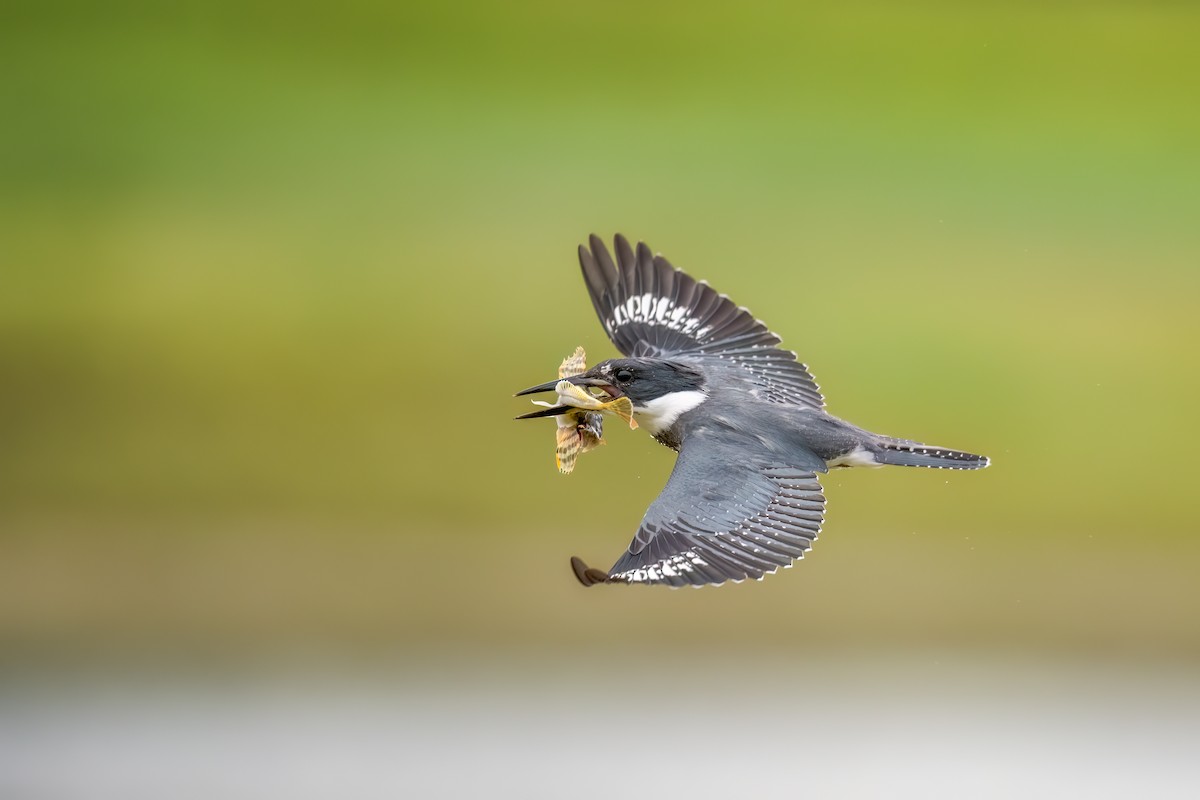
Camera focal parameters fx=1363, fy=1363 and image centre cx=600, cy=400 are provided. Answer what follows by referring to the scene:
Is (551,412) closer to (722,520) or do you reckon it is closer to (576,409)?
(576,409)

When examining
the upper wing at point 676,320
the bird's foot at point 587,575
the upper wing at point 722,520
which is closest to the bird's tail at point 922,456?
the upper wing at point 722,520

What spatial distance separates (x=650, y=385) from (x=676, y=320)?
67 cm

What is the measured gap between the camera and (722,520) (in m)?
3.12

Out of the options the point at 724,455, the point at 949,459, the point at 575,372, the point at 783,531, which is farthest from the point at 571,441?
the point at 949,459

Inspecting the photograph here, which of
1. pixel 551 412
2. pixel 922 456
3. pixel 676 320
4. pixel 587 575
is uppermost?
pixel 676 320

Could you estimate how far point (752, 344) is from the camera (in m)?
4.06

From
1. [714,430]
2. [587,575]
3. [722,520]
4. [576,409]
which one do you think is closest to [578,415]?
[576,409]

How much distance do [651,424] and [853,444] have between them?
0.55 m

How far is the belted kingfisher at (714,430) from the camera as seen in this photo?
3.03m

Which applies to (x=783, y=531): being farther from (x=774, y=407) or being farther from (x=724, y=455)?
(x=774, y=407)

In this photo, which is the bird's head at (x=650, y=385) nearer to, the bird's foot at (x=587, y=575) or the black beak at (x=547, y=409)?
the black beak at (x=547, y=409)

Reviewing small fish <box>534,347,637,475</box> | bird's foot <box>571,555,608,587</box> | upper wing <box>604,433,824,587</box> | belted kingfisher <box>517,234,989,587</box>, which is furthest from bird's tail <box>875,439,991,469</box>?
bird's foot <box>571,555,608,587</box>

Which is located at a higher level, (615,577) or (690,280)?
(690,280)

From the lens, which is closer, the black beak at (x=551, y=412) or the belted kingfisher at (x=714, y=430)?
the belted kingfisher at (x=714, y=430)
